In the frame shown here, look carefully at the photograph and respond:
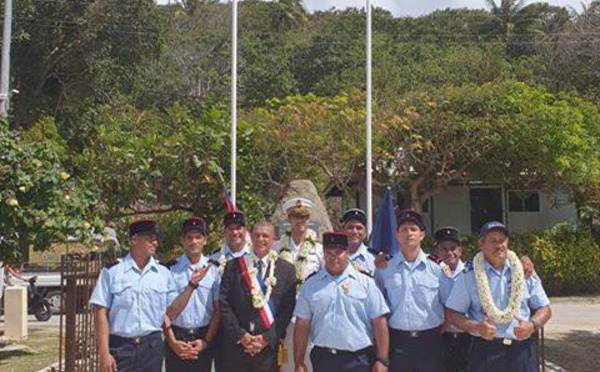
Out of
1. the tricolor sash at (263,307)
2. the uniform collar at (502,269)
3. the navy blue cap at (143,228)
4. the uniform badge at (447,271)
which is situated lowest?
the tricolor sash at (263,307)

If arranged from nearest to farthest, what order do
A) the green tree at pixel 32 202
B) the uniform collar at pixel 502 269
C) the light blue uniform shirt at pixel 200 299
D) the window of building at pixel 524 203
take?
the uniform collar at pixel 502 269
the light blue uniform shirt at pixel 200 299
the green tree at pixel 32 202
the window of building at pixel 524 203

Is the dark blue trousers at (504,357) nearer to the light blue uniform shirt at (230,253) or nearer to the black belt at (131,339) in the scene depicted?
the light blue uniform shirt at (230,253)

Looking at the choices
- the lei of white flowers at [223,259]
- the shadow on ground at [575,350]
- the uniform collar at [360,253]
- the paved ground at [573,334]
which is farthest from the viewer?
the paved ground at [573,334]

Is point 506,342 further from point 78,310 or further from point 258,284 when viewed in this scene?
point 78,310

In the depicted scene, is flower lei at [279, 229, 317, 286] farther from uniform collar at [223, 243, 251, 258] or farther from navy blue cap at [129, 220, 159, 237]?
navy blue cap at [129, 220, 159, 237]

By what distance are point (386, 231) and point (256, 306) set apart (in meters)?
1.48

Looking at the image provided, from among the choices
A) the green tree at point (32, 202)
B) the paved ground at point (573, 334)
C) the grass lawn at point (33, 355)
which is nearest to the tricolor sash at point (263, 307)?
the paved ground at point (573, 334)

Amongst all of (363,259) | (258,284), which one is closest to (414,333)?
(363,259)

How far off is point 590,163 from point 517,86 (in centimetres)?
298

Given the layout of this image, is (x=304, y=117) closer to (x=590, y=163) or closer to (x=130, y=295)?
(x=590, y=163)

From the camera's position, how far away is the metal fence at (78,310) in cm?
782

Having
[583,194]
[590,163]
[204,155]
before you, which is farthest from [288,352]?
[583,194]

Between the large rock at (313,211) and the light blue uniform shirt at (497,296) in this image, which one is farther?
the large rock at (313,211)

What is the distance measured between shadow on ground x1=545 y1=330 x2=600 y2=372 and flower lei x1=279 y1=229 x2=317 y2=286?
179 inches
